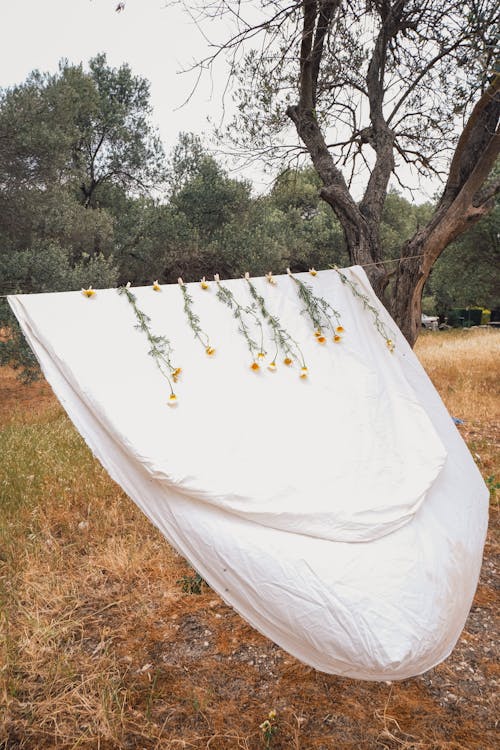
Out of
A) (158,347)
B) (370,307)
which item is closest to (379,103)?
(370,307)

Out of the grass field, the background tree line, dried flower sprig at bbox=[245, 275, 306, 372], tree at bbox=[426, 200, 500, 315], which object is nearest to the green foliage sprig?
dried flower sprig at bbox=[245, 275, 306, 372]

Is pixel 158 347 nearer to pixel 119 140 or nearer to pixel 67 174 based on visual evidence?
pixel 67 174

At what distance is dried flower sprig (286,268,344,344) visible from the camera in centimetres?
276

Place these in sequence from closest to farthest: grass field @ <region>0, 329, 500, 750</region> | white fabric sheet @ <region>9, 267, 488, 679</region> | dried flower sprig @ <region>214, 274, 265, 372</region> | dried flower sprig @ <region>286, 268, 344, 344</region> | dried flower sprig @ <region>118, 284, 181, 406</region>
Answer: white fabric sheet @ <region>9, 267, 488, 679</region>
dried flower sprig @ <region>118, 284, 181, 406</region>
grass field @ <region>0, 329, 500, 750</region>
dried flower sprig @ <region>214, 274, 265, 372</region>
dried flower sprig @ <region>286, 268, 344, 344</region>

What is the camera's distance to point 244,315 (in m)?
2.61

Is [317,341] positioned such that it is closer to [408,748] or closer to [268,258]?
[408,748]

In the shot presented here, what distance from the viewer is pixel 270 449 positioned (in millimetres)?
2133

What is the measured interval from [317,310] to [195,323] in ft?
2.29

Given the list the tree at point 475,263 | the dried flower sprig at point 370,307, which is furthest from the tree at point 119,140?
the dried flower sprig at point 370,307

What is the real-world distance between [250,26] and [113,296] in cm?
264

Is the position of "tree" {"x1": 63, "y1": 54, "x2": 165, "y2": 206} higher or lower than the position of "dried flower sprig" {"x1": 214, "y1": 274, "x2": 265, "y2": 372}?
higher

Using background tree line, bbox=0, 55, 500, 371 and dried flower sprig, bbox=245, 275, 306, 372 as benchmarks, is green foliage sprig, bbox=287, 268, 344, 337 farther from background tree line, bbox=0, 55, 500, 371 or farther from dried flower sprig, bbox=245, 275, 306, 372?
background tree line, bbox=0, 55, 500, 371

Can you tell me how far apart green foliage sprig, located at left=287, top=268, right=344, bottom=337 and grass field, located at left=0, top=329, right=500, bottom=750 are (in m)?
1.85

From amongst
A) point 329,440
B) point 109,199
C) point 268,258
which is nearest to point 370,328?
point 329,440
